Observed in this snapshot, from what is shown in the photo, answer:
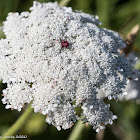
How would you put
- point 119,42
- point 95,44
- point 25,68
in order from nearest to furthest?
point 25,68 → point 95,44 → point 119,42

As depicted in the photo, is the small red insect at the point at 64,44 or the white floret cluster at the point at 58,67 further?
the small red insect at the point at 64,44

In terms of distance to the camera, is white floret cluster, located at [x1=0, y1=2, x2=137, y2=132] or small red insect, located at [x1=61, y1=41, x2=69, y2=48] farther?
small red insect, located at [x1=61, y1=41, x2=69, y2=48]

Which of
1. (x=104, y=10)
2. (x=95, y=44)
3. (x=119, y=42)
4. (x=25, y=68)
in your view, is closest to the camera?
(x=25, y=68)

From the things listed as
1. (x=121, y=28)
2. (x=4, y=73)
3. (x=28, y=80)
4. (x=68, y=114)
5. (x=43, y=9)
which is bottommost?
(x=68, y=114)

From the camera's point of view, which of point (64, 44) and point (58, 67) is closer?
point (58, 67)

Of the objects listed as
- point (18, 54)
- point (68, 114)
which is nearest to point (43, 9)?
point (18, 54)

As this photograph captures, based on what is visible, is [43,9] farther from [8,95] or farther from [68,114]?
[68,114]

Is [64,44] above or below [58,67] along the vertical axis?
above

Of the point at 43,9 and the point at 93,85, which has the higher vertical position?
the point at 43,9
